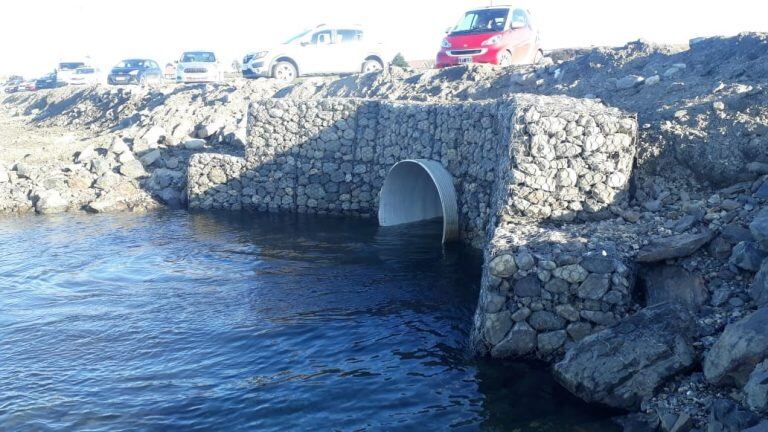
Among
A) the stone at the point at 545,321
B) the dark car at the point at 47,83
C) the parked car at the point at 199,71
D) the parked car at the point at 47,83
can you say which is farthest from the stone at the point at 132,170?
the dark car at the point at 47,83

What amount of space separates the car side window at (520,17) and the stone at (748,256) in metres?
12.8

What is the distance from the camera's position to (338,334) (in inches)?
367

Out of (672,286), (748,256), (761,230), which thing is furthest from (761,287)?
(672,286)

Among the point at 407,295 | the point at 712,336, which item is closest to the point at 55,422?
the point at 407,295

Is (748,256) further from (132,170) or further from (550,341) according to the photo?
(132,170)

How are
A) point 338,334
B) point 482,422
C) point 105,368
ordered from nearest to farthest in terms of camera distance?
point 482,422 → point 105,368 → point 338,334

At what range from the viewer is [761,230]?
728cm

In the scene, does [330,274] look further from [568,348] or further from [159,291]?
[568,348]

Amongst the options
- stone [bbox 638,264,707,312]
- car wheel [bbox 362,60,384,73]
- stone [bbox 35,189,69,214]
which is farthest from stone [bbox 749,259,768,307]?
car wheel [bbox 362,60,384,73]

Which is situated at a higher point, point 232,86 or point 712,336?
point 232,86

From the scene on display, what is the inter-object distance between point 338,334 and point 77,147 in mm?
14759

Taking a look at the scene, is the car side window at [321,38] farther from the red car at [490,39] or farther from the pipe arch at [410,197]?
the pipe arch at [410,197]

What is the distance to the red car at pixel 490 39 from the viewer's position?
62.2 ft

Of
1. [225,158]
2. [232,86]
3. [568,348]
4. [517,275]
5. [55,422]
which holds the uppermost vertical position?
[232,86]
